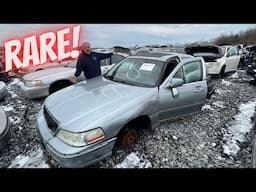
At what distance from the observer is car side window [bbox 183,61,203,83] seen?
394 cm

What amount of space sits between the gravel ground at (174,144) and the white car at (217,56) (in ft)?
11.4

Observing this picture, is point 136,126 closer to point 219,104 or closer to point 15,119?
point 15,119

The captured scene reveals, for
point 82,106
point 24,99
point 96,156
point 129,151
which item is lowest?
point 24,99

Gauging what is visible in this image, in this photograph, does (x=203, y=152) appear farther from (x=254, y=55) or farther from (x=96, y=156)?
(x=254, y=55)

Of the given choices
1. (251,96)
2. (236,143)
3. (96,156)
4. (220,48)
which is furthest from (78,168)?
(220,48)

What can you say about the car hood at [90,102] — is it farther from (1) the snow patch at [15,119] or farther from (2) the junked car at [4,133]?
(1) the snow patch at [15,119]

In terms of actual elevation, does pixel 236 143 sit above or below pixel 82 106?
below

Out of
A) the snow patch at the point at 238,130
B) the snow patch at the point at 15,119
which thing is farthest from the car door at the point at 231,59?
the snow patch at the point at 15,119

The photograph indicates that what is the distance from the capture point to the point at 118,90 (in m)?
3.29

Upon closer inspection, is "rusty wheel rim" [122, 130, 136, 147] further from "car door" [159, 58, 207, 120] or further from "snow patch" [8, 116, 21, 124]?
"snow patch" [8, 116, 21, 124]

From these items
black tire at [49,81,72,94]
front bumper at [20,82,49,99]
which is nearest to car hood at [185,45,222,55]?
black tire at [49,81,72,94]

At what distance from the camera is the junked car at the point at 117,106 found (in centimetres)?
250

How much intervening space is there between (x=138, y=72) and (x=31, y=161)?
2.20 meters
